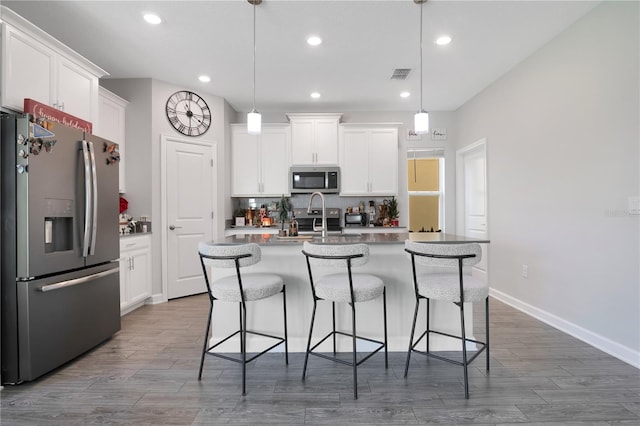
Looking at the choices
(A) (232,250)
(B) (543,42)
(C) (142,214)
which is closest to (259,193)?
(C) (142,214)

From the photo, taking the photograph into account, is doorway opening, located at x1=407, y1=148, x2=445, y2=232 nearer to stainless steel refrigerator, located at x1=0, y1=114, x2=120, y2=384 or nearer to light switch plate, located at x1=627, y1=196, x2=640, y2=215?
light switch plate, located at x1=627, y1=196, x2=640, y2=215

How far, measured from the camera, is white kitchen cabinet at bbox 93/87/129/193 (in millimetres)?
3596

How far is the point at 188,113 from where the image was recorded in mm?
4352

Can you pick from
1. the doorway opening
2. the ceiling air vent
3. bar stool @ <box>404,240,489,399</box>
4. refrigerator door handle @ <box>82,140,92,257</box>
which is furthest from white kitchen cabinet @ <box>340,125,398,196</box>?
refrigerator door handle @ <box>82,140,92,257</box>

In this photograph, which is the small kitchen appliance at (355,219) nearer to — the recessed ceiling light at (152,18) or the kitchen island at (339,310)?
the kitchen island at (339,310)

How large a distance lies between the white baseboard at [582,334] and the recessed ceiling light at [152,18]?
4.51m

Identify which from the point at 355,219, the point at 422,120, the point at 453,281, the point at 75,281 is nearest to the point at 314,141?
the point at 355,219

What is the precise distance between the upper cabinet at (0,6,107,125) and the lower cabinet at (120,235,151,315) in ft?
4.43

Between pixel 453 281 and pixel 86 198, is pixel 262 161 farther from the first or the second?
pixel 453 281

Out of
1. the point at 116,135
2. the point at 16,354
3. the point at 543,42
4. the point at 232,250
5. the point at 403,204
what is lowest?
the point at 16,354

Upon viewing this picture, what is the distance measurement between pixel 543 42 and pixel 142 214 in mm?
4749

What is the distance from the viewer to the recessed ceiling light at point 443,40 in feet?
10.1

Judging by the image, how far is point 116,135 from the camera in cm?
388

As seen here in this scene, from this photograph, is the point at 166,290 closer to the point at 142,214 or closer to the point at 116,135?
the point at 142,214
